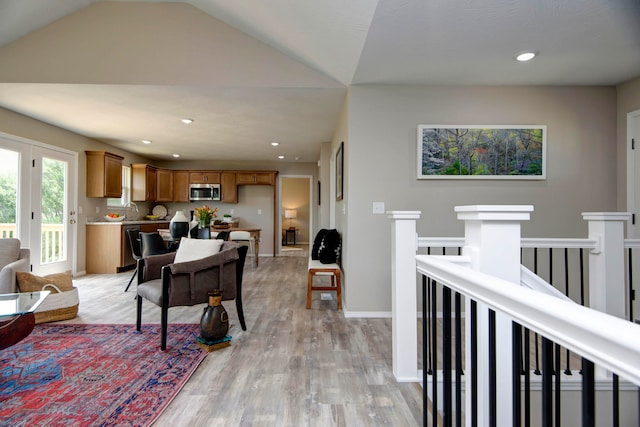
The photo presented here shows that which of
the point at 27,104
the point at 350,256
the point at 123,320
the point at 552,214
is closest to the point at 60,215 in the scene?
the point at 27,104

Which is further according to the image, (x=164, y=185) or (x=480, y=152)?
(x=164, y=185)

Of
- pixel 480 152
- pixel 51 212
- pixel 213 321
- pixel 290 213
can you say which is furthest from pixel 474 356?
pixel 290 213

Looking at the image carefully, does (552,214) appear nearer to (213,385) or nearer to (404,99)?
(404,99)

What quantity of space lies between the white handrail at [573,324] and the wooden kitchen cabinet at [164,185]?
292 inches

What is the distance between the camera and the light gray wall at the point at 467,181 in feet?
11.0

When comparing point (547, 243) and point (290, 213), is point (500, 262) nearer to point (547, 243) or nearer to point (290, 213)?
point (547, 243)

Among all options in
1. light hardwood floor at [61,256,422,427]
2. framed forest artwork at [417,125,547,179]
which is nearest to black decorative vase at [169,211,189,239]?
light hardwood floor at [61,256,422,427]

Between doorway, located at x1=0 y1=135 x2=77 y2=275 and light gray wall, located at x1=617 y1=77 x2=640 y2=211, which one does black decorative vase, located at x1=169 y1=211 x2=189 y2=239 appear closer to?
doorway, located at x1=0 y1=135 x2=77 y2=275

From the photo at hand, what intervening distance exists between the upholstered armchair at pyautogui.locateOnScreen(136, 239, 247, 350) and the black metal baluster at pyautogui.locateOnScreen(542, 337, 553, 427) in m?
2.36

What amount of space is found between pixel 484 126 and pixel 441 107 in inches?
18.1

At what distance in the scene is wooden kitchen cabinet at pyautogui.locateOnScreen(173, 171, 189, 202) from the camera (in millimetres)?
7574

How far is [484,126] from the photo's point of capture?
334cm

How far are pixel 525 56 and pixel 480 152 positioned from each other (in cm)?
91

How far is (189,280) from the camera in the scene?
2586 mm
